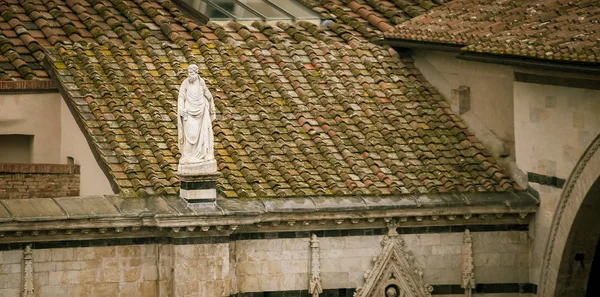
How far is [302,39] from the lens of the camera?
3512 cm

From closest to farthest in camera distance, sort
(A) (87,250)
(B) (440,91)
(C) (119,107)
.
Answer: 1. (A) (87,250)
2. (C) (119,107)
3. (B) (440,91)

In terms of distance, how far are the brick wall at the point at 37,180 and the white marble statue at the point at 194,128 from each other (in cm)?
260

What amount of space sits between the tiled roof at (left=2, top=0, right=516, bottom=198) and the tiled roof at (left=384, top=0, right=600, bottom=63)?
3.30ft

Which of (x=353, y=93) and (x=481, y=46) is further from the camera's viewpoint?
(x=353, y=93)

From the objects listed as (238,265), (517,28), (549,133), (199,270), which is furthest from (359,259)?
(517,28)

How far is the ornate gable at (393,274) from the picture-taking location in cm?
3170

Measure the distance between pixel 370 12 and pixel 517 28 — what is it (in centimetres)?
503

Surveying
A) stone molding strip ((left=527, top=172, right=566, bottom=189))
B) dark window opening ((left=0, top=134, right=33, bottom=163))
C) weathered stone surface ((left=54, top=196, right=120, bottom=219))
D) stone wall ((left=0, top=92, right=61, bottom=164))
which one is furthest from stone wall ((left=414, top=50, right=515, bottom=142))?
weathered stone surface ((left=54, top=196, right=120, bottom=219))

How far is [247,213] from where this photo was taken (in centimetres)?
3042

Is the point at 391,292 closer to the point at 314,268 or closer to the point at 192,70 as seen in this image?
the point at 314,268

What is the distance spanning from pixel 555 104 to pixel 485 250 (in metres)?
2.62

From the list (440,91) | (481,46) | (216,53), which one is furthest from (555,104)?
(216,53)

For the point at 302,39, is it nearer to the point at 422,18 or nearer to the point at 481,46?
the point at 422,18

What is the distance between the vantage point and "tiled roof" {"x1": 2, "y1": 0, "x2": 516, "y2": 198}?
31.6 metres
